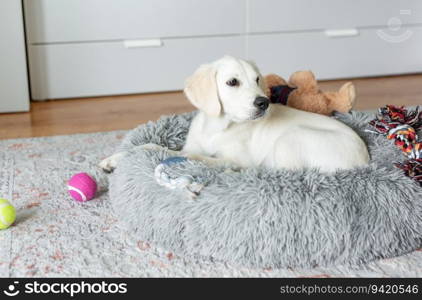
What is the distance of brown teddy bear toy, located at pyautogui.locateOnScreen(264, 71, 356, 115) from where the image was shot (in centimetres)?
274

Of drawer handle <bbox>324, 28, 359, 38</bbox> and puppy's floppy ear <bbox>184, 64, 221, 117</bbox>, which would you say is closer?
puppy's floppy ear <bbox>184, 64, 221, 117</bbox>

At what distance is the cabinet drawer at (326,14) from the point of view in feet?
12.6

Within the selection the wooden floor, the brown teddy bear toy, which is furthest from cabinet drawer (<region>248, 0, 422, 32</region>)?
the brown teddy bear toy

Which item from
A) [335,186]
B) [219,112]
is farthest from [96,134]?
[335,186]

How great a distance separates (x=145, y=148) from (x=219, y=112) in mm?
333

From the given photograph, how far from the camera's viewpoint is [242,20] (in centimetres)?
384

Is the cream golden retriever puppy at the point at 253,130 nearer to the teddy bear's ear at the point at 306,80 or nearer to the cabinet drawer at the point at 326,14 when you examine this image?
the teddy bear's ear at the point at 306,80

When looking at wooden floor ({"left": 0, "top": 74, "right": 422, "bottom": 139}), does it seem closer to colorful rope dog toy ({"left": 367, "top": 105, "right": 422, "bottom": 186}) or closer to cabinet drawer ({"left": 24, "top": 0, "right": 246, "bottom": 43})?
cabinet drawer ({"left": 24, "top": 0, "right": 246, "bottom": 43})

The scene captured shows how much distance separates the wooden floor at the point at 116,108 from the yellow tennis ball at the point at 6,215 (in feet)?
3.65

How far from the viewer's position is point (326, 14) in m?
3.97

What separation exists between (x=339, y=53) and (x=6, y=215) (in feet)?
8.84

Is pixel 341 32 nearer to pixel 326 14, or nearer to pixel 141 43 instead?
pixel 326 14

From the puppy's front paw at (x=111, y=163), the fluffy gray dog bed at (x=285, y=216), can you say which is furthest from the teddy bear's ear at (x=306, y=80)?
the puppy's front paw at (x=111, y=163)

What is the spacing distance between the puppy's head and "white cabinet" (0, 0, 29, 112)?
1513 mm
